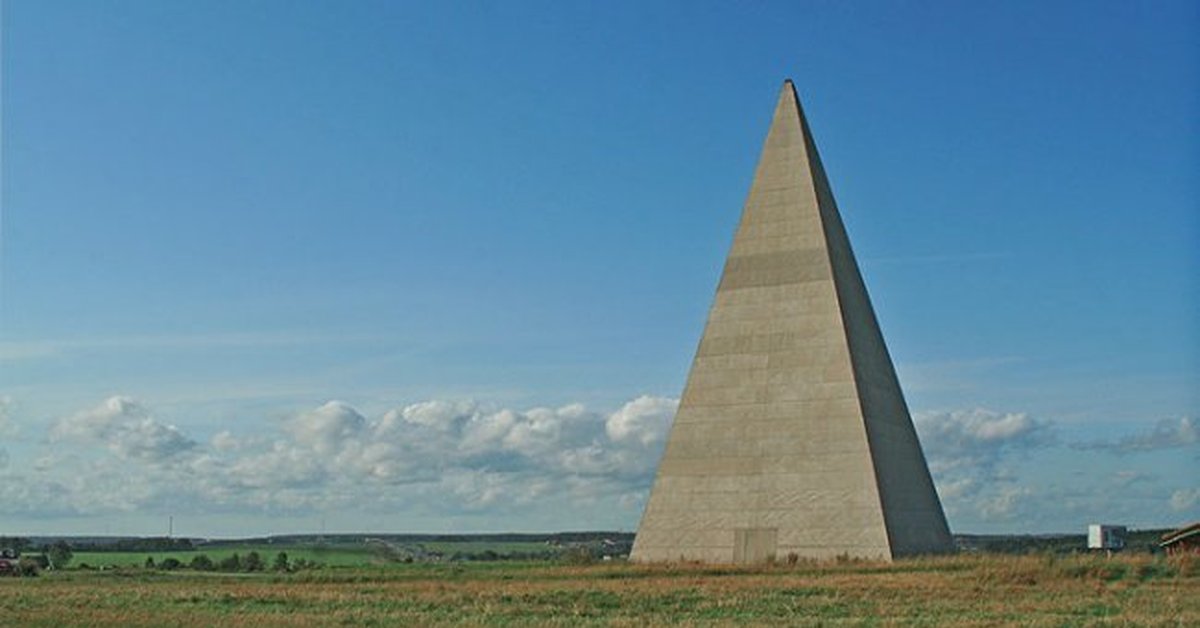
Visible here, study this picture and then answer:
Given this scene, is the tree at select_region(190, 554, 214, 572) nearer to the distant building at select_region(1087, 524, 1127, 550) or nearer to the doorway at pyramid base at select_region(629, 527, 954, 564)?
the doorway at pyramid base at select_region(629, 527, 954, 564)

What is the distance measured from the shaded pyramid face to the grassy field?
10.4 ft

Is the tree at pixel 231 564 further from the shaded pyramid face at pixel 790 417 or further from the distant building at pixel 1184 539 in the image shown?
the distant building at pixel 1184 539

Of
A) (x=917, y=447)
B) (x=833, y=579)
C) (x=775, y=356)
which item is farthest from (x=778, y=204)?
(x=833, y=579)

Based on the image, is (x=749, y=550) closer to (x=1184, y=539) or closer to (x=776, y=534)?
(x=776, y=534)

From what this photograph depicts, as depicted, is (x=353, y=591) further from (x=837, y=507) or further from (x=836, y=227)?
(x=836, y=227)

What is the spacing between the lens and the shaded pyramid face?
43.8 metres

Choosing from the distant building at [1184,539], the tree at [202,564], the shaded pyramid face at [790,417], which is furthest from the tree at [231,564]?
the distant building at [1184,539]

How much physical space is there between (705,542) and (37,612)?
894 inches

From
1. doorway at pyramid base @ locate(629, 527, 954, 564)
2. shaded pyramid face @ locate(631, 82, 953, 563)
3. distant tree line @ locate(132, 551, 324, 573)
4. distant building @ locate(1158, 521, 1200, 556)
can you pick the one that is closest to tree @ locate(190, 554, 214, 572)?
distant tree line @ locate(132, 551, 324, 573)

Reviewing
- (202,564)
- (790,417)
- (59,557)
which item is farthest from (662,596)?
(59,557)

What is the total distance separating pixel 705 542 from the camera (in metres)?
44.8

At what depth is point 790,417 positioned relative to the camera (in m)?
45.3

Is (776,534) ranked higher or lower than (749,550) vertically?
higher

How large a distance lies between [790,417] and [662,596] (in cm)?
1614
